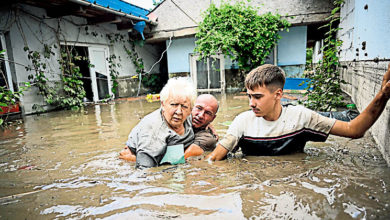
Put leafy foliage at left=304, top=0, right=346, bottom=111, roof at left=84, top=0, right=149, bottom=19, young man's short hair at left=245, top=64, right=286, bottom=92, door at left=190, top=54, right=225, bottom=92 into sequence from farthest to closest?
door at left=190, top=54, right=225, bottom=92
roof at left=84, top=0, right=149, bottom=19
leafy foliage at left=304, top=0, right=346, bottom=111
young man's short hair at left=245, top=64, right=286, bottom=92

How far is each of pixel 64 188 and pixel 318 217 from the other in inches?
78.9

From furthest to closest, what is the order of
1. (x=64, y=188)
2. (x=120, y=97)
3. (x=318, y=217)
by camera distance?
(x=120, y=97)
(x=64, y=188)
(x=318, y=217)

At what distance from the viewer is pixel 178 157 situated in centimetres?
258

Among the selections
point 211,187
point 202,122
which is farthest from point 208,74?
point 211,187

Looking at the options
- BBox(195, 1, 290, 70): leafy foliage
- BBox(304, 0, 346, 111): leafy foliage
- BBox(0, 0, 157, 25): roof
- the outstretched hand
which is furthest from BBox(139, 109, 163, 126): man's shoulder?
BBox(195, 1, 290, 70): leafy foliage

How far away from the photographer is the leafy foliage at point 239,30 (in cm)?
938

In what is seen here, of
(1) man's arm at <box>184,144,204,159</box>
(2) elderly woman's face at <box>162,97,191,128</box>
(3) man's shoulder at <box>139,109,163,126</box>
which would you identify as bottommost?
(1) man's arm at <box>184,144,204,159</box>

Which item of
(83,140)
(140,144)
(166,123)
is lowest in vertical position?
(83,140)

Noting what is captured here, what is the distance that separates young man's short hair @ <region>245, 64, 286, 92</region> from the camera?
7.20 feet

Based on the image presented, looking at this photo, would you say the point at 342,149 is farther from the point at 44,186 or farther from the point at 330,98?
the point at 44,186

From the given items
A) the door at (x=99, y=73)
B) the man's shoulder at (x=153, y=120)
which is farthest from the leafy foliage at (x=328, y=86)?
the door at (x=99, y=73)

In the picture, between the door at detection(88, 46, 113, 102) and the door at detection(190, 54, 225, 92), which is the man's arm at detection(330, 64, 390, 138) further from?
the door at detection(190, 54, 225, 92)

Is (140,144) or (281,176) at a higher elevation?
(140,144)

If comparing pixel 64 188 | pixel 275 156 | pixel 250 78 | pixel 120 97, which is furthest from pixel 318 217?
pixel 120 97
